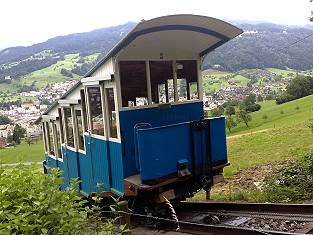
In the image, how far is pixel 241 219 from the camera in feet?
24.0

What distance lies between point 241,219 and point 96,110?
Result: 139 inches

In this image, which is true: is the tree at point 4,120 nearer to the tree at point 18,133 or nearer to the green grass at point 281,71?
the tree at point 18,133

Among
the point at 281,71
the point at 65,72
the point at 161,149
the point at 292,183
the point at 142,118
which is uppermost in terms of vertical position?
the point at 65,72

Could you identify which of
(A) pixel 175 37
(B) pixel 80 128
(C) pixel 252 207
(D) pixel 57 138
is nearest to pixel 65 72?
(D) pixel 57 138

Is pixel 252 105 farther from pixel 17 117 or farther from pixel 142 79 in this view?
pixel 142 79

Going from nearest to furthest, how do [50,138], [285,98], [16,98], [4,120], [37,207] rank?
[37,207], [50,138], [285,98], [4,120], [16,98]

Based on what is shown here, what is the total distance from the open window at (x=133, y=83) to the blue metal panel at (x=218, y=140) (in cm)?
142

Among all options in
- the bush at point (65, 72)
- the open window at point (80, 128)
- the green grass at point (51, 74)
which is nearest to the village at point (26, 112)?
the green grass at point (51, 74)

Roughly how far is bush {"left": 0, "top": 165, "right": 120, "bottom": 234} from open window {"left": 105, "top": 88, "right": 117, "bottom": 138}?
145 inches

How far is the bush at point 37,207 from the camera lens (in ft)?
11.8

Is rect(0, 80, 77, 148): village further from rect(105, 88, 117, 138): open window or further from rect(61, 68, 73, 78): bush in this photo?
rect(105, 88, 117, 138): open window

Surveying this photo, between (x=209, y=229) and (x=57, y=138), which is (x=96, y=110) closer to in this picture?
(x=57, y=138)

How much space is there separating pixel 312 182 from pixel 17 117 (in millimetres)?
92499

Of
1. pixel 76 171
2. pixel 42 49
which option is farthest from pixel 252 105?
pixel 42 49
